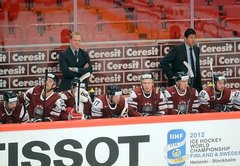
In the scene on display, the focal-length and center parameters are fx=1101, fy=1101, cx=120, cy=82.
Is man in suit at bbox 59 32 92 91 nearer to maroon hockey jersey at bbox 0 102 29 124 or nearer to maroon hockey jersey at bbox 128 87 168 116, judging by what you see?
maroon hockey jersey at bbox 128 87 168 116

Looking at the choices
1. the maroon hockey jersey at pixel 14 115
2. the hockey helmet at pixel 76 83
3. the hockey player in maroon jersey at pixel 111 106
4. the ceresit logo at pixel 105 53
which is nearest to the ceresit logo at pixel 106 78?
the ceresit logo at pixel 105 53

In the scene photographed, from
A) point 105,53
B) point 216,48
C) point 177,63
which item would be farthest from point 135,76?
point 216,48

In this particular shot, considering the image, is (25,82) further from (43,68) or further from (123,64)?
(123,64)

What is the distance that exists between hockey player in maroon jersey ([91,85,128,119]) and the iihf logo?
1642 mm

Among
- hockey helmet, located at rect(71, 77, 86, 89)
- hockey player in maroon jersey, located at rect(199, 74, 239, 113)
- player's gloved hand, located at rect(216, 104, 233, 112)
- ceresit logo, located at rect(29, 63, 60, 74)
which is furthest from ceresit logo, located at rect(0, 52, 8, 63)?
player's gloved hand, located at rect(216, 104, 233, 112)

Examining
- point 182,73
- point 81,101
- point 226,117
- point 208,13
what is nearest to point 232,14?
point 208,13

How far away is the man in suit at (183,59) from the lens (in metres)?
12.2

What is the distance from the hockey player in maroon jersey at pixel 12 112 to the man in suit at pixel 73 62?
1.07 meters

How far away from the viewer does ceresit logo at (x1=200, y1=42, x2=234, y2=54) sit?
13.2 m

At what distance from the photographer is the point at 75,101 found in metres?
10.9

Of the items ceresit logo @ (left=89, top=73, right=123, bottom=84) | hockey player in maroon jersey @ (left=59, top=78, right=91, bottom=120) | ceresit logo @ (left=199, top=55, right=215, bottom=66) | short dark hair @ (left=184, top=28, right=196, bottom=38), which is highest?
short dark hair @ (left=184, top=28, right=196, bottom=38)

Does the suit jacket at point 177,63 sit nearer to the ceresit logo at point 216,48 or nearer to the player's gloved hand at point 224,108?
the player's gloved hand at point 224,108

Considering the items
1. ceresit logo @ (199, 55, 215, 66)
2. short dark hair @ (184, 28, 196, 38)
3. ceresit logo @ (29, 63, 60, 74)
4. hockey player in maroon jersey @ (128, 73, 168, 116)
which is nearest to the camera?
hockey player in maroon jersey @ (128, 73, 168, 116)

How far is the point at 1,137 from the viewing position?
879 centimetres
